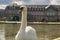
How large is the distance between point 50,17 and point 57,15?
1.54m

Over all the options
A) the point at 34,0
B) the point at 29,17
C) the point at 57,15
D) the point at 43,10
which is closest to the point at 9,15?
the point at 29,17

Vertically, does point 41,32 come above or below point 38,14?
above

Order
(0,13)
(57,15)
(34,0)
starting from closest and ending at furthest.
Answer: (57,15) < (0,13) < (34,0)

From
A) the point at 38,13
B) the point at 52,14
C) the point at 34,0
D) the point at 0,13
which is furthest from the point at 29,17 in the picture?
the point at 34,0

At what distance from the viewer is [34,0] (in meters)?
59.6

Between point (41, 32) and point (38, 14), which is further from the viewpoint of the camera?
point (38, 14)

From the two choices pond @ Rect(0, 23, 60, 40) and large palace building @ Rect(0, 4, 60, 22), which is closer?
pond @ Rect(0, 23, 60, 40)

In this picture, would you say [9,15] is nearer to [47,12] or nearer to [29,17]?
[29,17]

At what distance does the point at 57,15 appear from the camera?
4062 centimetres

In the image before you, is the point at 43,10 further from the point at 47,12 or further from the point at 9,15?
the point at 9,15

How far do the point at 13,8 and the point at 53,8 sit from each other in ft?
28.1

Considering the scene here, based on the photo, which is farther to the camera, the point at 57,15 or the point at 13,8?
the point at 13,8

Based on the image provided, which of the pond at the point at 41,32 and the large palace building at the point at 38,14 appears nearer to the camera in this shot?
the pond at the point at 41,32

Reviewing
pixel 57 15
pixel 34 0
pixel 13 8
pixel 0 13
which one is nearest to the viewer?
pixel 57 15
